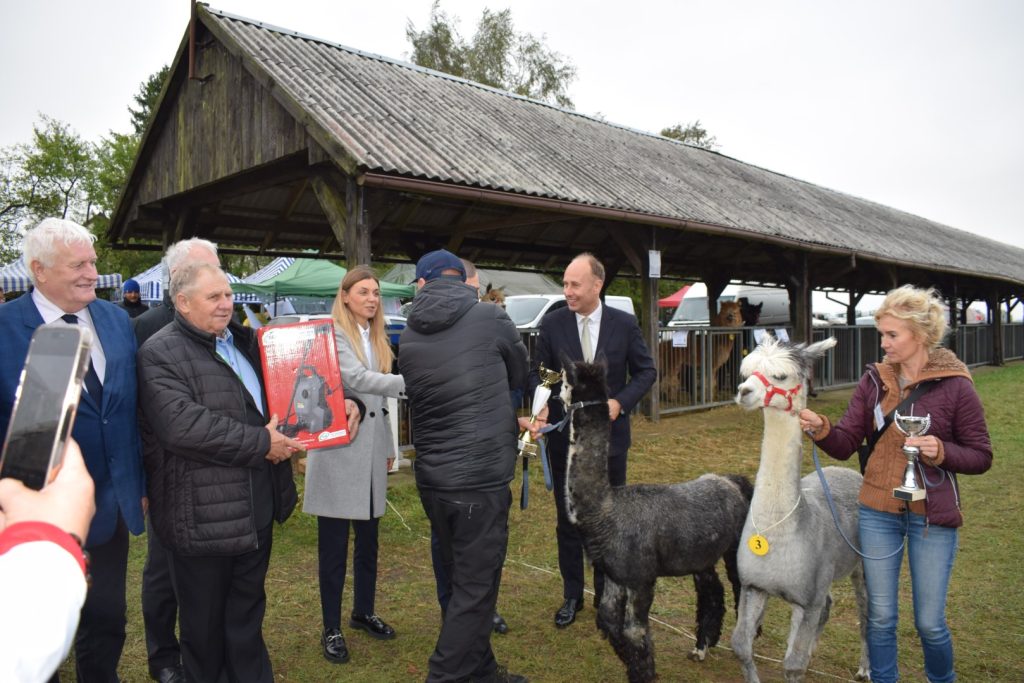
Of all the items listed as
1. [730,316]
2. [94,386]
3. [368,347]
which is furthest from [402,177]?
[730,316]

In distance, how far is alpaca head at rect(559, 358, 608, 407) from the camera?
11.4 ft

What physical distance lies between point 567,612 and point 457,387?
6.37ft

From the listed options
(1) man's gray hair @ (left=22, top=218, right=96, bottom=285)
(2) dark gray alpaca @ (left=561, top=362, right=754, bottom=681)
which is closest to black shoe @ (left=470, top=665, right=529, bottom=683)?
(2) dark gray alpaca @ (left=561, top=362, right=754, bottom=681)

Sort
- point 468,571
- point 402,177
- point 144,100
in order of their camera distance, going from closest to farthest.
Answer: point 468,571 → point 402,177 → point 144,100

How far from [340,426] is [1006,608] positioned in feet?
14.6

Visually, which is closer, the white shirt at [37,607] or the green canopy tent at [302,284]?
the white shirt at [37,607]

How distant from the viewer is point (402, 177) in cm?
732

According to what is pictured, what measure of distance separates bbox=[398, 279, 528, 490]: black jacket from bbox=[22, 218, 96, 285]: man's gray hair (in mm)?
1417

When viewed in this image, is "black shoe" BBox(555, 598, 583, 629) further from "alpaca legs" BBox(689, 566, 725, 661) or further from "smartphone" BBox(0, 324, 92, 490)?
"smartphone" BBox(0, 324, 92, 490)

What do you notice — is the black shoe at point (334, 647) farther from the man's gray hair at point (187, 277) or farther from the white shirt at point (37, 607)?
the white shirt at point (37, 607)

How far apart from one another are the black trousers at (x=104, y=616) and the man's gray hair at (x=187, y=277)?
1.01 m

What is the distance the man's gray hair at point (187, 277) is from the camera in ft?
9.02

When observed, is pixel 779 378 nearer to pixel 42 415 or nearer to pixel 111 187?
pixel 42 415

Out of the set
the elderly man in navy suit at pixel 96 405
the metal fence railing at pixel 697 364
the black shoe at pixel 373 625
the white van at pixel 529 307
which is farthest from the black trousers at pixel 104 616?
the white van at pixel 529 307
